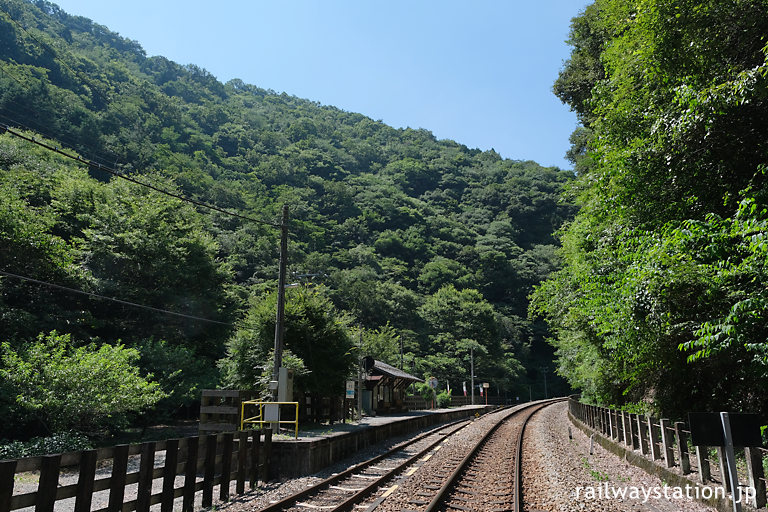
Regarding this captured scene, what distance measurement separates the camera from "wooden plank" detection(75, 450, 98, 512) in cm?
593

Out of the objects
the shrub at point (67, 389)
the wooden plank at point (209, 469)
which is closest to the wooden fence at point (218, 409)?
the shrub at point (67, 389)

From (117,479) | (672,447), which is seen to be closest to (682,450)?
(672,447)

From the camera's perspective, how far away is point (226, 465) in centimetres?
907

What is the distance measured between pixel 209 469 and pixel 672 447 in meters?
9.24

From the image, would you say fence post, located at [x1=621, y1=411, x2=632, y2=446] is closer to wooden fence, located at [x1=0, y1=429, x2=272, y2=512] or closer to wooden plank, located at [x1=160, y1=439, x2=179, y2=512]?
wooden fence, located at [x1=0, y1=429, x2=272, y2=512]

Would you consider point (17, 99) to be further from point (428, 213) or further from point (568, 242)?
point (428, 213)

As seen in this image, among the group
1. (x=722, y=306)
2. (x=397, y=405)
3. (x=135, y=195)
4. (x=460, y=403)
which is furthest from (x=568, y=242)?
(x=460, y=403)

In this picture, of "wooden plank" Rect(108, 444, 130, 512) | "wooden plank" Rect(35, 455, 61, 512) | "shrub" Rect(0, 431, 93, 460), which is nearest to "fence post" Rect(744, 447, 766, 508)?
"wooden plank" Rect(108, 444, 130, 512)

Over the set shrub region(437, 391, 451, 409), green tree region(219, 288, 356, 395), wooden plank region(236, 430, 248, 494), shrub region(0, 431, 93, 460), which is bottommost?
shrub region(437, 391, 451, 409)

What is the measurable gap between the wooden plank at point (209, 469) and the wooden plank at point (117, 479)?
6.79ft

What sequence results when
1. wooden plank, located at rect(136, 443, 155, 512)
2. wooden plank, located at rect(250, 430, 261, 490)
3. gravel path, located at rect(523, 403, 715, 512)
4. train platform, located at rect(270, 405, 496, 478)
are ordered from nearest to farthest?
wooden plank, located at rect(136, 443, 155, 512) < gravel path, located at rect(523, 403, 715, 512) < wooden plank, located at rect(250, 430, 261, 490) < train platform, located at rect(270, 405, 496, 478)

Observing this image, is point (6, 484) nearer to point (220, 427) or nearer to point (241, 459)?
point (241, 459)

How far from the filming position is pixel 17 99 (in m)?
56.7

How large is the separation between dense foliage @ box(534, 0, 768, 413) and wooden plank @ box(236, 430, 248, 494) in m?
7.88
